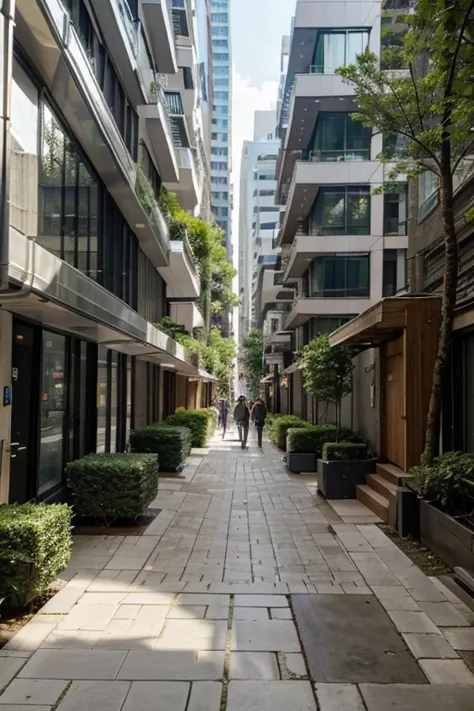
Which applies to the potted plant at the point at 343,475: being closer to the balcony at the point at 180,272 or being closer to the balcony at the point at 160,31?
the balcony at the point at 180,272

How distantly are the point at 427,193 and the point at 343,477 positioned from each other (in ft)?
21.6

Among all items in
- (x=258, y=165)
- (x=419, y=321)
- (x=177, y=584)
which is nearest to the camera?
(x=177, y=584)

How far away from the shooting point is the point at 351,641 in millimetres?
4566

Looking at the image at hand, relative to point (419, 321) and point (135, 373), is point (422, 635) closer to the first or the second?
point (419, 321)

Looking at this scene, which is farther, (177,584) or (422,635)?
(177,584)

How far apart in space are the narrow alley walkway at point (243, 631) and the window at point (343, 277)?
1871 cm

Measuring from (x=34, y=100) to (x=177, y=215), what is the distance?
13.6 meters

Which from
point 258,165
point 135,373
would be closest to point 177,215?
point 135,373

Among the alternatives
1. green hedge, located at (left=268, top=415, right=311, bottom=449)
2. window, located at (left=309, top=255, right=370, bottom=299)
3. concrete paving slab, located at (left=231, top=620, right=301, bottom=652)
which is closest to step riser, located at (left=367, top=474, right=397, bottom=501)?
concrete paving slab, located at (left=231, top=620, right=301, bottom=652)

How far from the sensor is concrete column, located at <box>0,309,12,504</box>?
659 cm

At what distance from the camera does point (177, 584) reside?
19.5 feet

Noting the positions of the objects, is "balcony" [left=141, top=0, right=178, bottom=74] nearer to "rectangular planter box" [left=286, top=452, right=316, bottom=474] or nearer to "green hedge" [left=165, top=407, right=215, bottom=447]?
"green hedge" [left=165, top=407, right=215, bottom=447]

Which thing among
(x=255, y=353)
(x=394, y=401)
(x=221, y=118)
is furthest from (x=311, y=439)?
(x=221, y=118)

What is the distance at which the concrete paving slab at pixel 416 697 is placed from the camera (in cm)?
359
